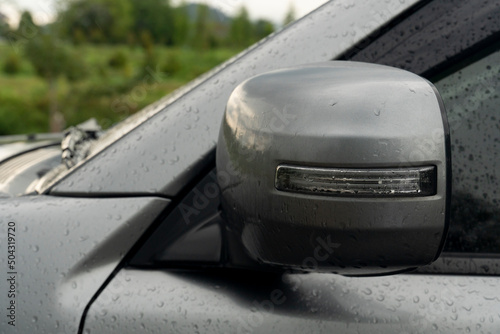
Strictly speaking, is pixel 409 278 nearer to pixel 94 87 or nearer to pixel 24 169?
pixel 24 169

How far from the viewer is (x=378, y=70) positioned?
37.7 inches

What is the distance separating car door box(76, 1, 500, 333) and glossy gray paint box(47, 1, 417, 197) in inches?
1.3

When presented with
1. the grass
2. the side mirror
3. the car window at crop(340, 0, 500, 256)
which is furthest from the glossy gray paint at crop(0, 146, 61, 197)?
the grass

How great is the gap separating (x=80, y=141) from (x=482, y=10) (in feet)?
4.00

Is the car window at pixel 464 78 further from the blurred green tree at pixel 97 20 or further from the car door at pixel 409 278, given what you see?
the blurred green tree at pixel 97 20

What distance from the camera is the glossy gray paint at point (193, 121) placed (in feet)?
3.75

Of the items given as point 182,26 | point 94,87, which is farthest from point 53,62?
point 182,26

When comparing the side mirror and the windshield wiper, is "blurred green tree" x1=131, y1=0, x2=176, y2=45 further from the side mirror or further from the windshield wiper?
the side mirror

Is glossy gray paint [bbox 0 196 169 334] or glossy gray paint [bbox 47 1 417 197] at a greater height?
glossy gray paint [bbox 47 1 417 197]

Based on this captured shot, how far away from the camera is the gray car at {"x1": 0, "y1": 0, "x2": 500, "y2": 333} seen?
898mm

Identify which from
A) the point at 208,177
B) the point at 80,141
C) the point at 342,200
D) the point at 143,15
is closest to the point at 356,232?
the point at 342,200

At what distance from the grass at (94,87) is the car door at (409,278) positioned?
1004 centimetres

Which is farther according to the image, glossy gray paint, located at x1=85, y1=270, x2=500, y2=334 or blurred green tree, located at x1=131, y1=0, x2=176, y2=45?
blurred green tree, located at x1=131, y1=0, x2=176, y2=45

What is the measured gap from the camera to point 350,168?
89 cm
